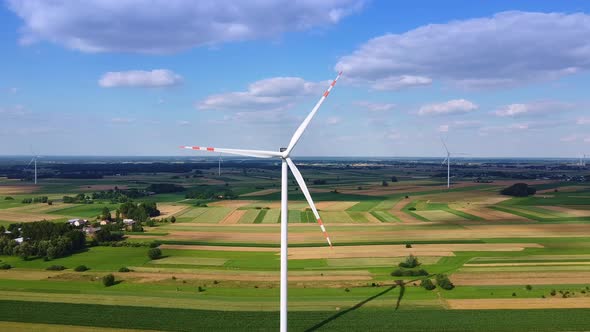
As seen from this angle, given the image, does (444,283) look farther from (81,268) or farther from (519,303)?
(81,268)

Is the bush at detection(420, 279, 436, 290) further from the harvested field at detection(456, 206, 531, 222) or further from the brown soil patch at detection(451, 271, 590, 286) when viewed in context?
the harvested field at detection(456, 206, 531, 222)

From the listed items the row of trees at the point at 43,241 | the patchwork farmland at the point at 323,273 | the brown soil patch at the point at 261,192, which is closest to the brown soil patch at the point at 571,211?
the patchwork farmland at the point at 323,273

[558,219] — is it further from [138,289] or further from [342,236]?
[138,289]

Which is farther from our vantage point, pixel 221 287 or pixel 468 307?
pixel 221 287

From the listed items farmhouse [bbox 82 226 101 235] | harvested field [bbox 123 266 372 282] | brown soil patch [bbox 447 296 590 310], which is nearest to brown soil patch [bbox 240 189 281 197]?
farmhouse [bbox 82 226 101 235]

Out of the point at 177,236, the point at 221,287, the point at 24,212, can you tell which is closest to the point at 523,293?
the point at 221,287

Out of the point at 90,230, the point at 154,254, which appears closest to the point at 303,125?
the point at 154,254
